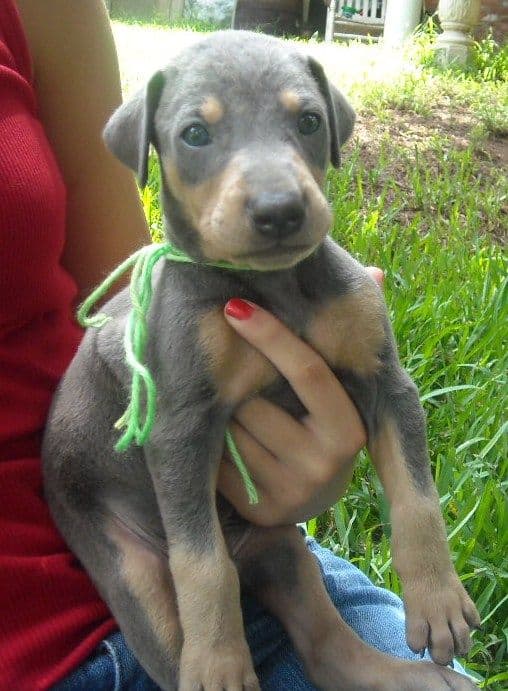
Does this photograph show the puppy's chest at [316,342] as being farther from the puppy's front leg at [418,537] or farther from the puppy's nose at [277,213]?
the puppy's nose at [277,213]

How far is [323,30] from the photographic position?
1543 cm

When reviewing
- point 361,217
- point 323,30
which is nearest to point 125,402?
point 361,217

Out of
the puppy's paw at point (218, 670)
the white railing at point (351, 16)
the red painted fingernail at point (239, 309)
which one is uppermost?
the red painted fingernail at point (239, 309)

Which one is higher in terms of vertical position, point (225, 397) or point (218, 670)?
point (225, 397)

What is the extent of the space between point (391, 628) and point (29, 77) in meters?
1.49

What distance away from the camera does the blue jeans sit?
1.64 meters

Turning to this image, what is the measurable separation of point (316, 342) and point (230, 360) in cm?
18

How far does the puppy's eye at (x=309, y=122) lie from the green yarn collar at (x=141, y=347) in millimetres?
276

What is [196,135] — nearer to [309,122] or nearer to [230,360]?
[309,122]

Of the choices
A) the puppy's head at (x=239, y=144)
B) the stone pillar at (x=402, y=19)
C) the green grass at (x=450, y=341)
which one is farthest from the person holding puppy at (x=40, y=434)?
the stone pillar at (x=402, y=19)

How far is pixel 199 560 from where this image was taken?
1.64m

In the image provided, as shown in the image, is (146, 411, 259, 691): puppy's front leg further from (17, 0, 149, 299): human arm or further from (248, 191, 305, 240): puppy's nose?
(17, 0, 149, 299): human arm

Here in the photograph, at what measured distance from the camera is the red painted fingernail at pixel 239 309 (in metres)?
1.65

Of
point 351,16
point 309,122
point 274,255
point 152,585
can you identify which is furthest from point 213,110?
point 351,16
